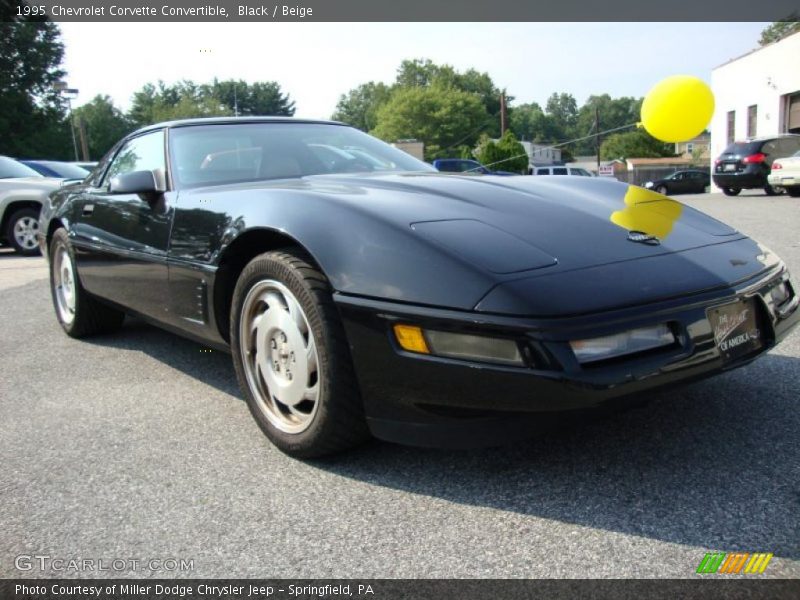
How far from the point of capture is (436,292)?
197 cm

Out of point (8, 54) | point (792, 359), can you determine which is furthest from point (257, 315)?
point (8, 54)

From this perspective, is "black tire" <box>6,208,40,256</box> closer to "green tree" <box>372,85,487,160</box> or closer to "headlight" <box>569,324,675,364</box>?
"headlight" <box>569,324,675,364</box>

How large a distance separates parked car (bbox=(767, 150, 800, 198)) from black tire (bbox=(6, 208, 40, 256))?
45.7 feet

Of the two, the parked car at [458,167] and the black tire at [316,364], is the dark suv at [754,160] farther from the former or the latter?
the black tire at [316,364]

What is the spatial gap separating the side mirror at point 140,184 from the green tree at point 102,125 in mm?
57834

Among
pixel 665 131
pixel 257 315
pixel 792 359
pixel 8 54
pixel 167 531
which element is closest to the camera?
pixel 167 531

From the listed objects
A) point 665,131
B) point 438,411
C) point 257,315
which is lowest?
point 438,411

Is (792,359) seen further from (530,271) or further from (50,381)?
(50,381)

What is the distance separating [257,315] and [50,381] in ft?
5.29

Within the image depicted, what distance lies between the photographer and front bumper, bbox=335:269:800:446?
72.7 inches

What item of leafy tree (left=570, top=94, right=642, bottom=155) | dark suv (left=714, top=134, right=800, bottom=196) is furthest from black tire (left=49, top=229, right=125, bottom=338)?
leafy tree (left=570, top=94, right=642, bottom=155)

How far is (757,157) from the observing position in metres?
16.9

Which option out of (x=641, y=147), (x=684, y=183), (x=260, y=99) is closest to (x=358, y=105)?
(x=260, y=99)

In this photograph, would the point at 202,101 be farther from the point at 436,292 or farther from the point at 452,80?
the point at 436,292
